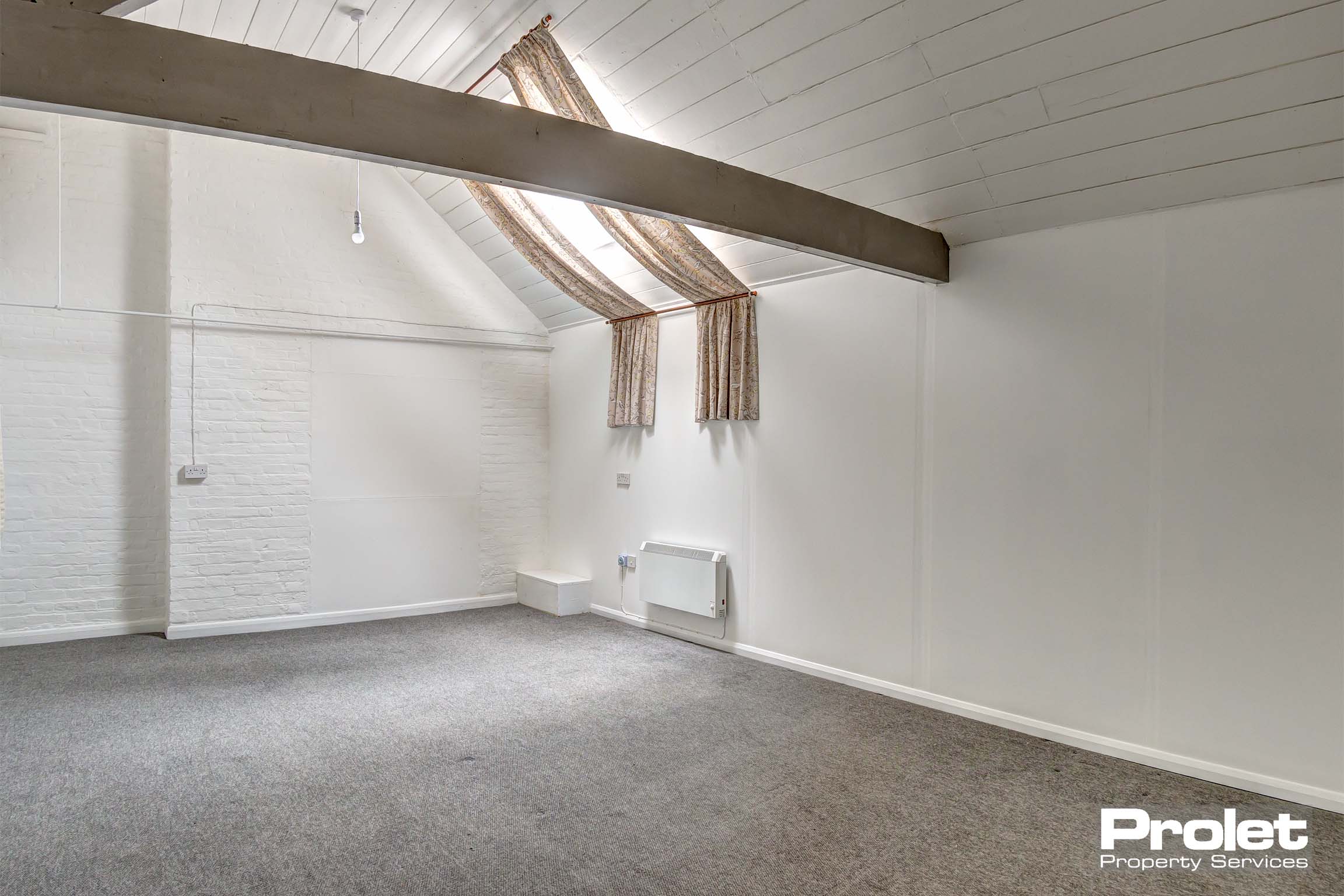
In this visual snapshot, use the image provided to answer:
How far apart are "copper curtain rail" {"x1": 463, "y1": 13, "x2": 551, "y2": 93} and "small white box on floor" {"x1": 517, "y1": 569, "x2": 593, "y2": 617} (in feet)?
12.0

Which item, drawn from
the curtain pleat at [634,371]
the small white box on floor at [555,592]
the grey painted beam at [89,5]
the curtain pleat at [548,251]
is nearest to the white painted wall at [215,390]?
the small white box on floor at [555,592]


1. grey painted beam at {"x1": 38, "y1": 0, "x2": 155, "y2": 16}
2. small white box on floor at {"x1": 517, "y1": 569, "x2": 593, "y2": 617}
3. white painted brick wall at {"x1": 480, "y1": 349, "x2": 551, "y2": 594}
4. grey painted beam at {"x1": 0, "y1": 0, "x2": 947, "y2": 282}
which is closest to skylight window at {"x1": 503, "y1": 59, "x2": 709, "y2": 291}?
white painted brick wall at {"x1": 480, "y1": 349, "x2": 551, "y2": 594}

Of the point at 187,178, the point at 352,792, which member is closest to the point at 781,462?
the point at 352,792

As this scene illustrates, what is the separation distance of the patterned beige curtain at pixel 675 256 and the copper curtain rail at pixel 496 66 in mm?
24

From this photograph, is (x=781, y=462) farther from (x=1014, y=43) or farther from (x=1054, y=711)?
(x=1014, y=43)

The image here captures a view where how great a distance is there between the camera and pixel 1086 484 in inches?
→ 142

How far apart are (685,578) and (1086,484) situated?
274 centimetres

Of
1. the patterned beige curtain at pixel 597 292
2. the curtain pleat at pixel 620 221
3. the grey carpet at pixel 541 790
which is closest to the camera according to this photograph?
the grey carpet at pixel 541 790

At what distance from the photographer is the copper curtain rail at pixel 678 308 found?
17.1 ft

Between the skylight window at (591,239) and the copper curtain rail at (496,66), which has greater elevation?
the copper curtain rail at (496,66)

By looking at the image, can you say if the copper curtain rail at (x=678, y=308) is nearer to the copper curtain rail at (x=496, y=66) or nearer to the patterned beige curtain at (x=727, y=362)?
the patterned beige curtain at (x=727, y=362)

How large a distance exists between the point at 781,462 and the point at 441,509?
313 centimetres

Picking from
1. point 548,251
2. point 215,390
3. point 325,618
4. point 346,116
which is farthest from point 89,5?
point 325,618

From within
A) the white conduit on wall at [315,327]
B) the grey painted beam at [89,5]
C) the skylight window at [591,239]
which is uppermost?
the skylight window at [591,239]
